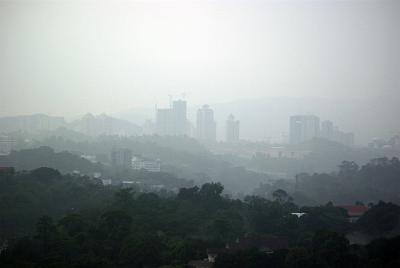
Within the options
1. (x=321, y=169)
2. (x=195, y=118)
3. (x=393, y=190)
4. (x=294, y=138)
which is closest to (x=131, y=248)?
(x=393, y=190)

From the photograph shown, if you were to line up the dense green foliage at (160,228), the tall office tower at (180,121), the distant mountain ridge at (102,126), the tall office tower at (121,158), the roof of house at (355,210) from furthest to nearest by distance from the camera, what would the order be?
the tall office tower at (180,121), the distant mountain ridge at (102,126), the tall office tower at (121,158), the roof of house at (355,210), the dense green foliage at (160,228)

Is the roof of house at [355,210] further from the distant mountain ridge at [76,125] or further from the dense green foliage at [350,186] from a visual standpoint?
the distant mountain ridge at [76,125]

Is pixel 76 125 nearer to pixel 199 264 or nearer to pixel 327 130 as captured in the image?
pixel 327 130

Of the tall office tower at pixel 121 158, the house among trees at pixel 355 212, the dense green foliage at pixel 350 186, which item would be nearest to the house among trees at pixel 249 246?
the house among trees at pixel 355 212

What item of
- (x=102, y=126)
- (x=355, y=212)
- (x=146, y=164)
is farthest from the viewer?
(x=102, y=126)

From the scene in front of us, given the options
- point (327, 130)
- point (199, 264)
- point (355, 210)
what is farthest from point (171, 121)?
point (199, 264)

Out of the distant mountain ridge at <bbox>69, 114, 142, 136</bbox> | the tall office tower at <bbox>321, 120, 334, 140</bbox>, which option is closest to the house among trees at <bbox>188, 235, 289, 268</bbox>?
the tall office tower at <bbox>321, 120, 334, 140</bbox>

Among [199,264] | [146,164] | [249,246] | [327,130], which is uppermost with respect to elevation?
[327,130]
